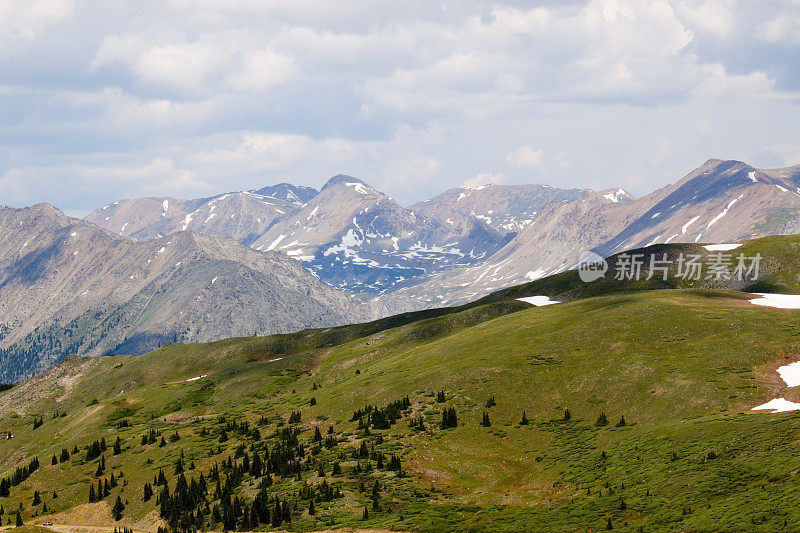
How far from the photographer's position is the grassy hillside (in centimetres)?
4834

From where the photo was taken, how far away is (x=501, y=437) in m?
71.3

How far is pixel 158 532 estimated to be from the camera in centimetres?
5750

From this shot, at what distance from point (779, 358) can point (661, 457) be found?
34.4 meters

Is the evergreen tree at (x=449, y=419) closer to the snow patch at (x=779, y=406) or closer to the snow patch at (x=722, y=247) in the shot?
the snow patch at (x=779, y=406)

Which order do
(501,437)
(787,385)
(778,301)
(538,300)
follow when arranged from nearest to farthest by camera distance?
(787,385) → (501,437) → (778,301) → (538,300)

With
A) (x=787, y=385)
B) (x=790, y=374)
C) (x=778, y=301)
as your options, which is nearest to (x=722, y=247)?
(x=778, y=301)

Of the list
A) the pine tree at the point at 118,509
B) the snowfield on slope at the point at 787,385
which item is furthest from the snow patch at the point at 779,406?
the pine tree at the point at 118,509

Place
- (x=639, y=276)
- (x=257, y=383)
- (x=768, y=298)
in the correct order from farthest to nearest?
(x=639, y=276) → (x=257, y=383) → (x=768, y=298)

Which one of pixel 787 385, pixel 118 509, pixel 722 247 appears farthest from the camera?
pixel 722 247

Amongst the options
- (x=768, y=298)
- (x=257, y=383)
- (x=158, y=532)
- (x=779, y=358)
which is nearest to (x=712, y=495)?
(x=779, y=358)

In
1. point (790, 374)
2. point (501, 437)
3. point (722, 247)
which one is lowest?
point (501, 437)

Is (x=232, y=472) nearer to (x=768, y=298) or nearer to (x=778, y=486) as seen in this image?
(x=778, y=486)

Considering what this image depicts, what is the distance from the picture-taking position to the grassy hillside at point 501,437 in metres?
48.3

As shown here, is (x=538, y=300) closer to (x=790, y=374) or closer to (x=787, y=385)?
(x=790, y=374)
